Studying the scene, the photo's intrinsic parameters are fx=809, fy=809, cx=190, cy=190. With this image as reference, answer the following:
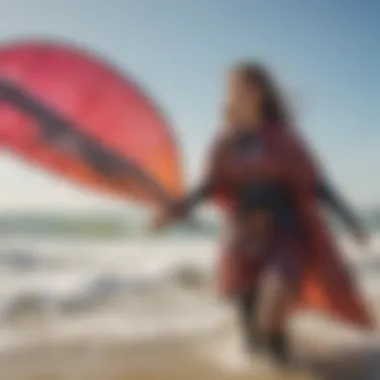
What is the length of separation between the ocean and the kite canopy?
0.10 metres

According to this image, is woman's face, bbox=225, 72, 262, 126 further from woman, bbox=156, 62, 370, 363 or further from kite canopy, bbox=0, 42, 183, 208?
kite canopy, bbox=0, 42, 183, 208

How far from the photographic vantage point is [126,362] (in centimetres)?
132

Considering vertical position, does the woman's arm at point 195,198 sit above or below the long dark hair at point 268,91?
below

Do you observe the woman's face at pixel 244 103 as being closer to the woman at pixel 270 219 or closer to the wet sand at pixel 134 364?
the woman at pixel 270 219

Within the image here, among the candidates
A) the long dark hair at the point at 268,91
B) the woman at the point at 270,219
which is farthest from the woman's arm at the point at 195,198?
the long dark hair at the point at 268,91

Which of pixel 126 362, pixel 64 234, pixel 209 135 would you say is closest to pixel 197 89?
pixel 209 135

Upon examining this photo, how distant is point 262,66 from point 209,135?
0.16 meters

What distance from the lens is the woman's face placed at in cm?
137

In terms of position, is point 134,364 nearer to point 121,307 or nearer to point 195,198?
point 121,307

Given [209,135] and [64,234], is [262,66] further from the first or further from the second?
[64,234]

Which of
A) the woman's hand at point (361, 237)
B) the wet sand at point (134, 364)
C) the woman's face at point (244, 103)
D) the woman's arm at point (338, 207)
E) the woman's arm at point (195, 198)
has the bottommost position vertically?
the wet sand at point (134, 364)

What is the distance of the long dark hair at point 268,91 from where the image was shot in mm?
1373

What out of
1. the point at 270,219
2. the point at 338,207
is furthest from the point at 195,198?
the point at 338,207

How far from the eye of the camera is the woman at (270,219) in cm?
133
